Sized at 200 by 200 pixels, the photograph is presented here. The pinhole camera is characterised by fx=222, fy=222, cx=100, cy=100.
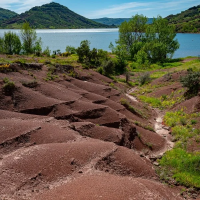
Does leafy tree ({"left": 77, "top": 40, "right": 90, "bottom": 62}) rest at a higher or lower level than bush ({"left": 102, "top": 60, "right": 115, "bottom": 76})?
higher

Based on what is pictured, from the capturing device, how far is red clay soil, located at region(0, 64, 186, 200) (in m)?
9.13

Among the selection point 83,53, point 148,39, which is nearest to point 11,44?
point 83,53

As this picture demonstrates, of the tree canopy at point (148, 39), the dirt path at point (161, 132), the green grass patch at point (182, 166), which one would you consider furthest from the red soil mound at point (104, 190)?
the tree canopy at point (148, 39)

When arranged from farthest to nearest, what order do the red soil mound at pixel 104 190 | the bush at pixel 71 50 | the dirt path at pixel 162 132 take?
the bush at pixel 71 50 < the dirt path at pixel 162 132 < the red soil mound at pixel 104 190

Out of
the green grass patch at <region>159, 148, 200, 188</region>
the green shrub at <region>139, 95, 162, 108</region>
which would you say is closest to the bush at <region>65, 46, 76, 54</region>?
the green shrub at <region>139, 95, 162, 108</region>

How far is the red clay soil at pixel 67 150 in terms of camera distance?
30.0 feet

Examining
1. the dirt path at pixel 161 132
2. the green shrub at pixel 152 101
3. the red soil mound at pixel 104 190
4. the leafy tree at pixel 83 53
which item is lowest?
the dirt path at pixel 161 132

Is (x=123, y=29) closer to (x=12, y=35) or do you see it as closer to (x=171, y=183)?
(x=12, y=35)

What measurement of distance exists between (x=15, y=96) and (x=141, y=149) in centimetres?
1092

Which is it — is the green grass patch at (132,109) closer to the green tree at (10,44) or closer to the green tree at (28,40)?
the green tree at (10,44)

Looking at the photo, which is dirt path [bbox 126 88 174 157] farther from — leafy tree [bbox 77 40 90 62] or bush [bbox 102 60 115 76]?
leafy tree [bbox 77 40 90 62]

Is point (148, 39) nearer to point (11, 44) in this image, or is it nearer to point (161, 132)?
point (11, 44)

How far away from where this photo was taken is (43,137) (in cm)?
1287

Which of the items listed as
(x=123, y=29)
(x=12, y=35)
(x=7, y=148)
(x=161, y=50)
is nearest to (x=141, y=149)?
(x=7, y=148)
